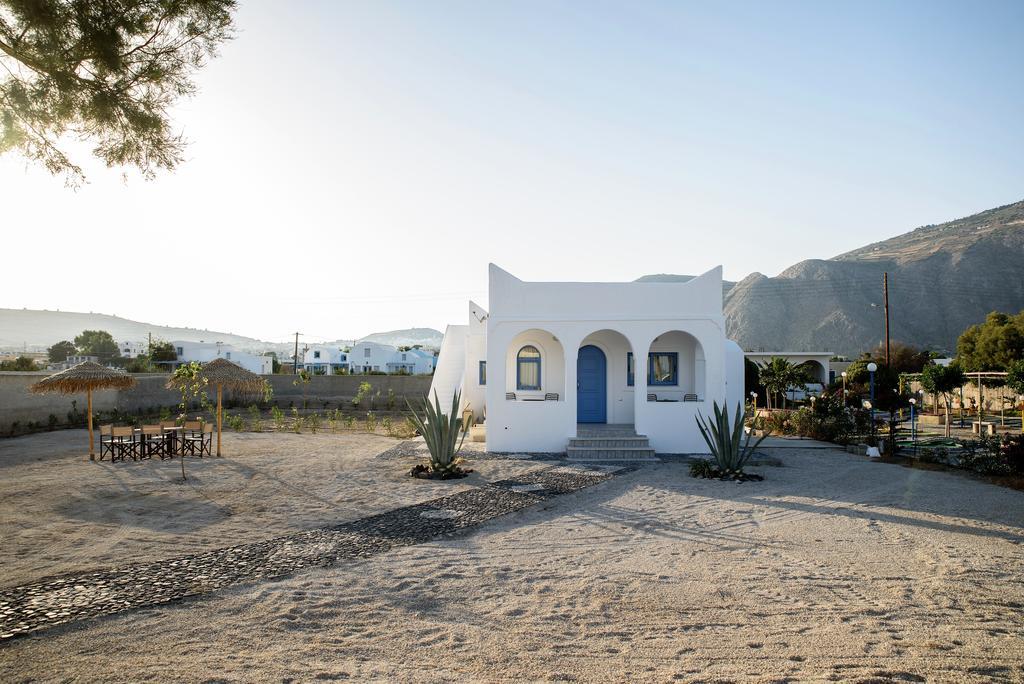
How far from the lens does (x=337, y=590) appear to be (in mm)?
5414

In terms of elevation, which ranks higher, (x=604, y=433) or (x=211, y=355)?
(x=211, y=355)

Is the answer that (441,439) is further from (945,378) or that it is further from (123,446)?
(945,378)

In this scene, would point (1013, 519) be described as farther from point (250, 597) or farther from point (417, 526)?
point (250, 597)

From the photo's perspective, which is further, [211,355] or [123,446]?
[211,355]

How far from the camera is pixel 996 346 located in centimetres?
3375

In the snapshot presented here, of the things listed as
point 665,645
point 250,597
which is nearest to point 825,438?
point 665,645

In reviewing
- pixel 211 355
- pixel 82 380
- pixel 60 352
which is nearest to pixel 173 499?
pixel 82 380

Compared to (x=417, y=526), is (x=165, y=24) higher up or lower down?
higher up

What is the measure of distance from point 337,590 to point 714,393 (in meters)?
10.3

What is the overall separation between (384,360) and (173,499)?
4442cm

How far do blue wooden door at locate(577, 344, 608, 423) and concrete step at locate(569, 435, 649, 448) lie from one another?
7.28ft

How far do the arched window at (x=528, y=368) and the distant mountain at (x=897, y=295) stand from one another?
57.4 metres

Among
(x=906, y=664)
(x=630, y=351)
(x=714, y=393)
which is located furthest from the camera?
(x=630, y=351)

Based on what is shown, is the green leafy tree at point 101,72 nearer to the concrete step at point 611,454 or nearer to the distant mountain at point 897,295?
the concrete step at point 611,454
